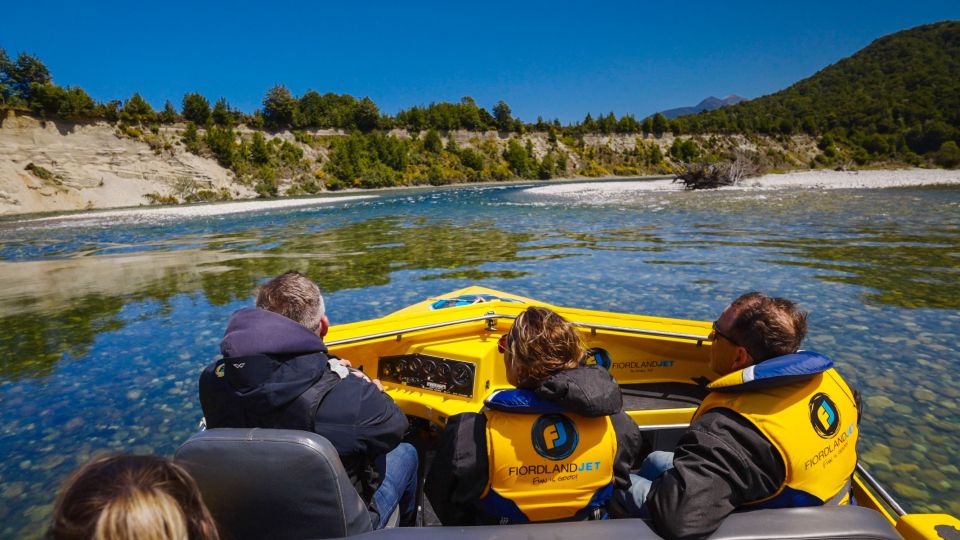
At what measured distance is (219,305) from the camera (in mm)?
9672

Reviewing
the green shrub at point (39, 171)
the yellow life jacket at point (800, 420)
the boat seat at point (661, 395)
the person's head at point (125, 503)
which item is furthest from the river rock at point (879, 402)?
the green shrub at point (39, 171)

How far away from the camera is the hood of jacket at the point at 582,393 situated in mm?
2178

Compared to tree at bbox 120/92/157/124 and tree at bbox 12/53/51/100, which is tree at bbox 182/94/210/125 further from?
tree at bbox 12/53/51/100

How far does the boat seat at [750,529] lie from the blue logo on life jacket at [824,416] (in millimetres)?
389

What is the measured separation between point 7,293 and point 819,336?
16676 mm

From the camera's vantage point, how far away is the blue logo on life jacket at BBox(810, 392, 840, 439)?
2.12 metres

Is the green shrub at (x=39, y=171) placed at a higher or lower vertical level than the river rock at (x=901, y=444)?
higher

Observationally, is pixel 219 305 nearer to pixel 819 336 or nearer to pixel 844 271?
pixel 819 336

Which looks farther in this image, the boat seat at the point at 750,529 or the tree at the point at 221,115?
the tree at the point at 221,115

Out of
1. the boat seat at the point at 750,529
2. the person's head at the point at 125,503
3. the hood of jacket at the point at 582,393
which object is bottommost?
the boat seat at the point at 750,529

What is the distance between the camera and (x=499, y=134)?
3585 inches

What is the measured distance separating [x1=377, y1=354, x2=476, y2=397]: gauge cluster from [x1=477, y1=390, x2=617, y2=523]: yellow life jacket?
2.02 metres

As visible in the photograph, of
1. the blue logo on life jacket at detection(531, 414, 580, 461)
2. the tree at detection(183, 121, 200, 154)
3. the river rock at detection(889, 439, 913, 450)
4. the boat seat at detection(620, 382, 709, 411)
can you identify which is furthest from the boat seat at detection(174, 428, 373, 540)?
the tree at detection(183, 121, 200, 154)

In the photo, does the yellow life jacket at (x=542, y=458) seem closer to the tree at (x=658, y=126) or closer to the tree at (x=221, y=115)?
the tree at (x=221, y=115)
